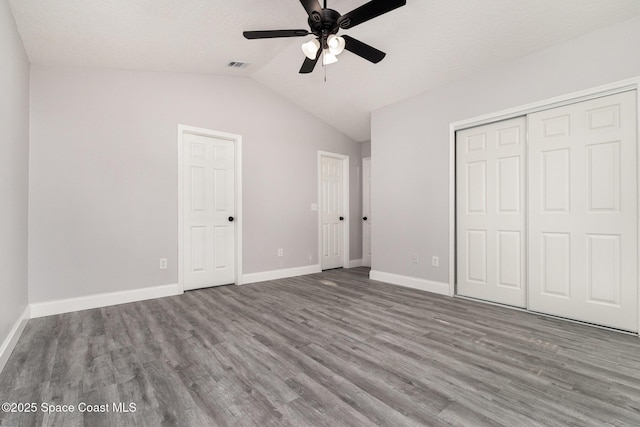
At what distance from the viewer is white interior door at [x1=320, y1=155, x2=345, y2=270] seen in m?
5.35

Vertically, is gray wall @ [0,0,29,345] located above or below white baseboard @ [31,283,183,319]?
above

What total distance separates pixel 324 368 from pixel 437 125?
10.5 feet

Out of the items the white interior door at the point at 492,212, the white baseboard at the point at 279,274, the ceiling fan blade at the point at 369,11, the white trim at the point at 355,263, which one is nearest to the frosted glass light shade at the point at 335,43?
the ceiling fan blade at the point at 369,11

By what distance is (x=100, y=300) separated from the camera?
323cm

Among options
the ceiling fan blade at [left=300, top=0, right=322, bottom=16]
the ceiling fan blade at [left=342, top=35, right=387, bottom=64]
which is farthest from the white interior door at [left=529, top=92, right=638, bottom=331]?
the ceiling fan blade at [left=300, top=0, right=322, bottom=16]

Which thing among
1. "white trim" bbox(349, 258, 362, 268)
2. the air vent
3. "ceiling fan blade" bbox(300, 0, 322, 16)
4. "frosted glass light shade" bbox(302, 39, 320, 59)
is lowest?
"white trim" bbox(349, 258, 362, 268)

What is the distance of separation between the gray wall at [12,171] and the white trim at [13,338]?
0.05m

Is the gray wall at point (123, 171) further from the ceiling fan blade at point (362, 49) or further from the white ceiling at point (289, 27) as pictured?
the ceiling fan blade at point (362, 49)

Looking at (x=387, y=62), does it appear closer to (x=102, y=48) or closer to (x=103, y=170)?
(x=102, y=48)

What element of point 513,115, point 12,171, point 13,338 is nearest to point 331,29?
point 513,115

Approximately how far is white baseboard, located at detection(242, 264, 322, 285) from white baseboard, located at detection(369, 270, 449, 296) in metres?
1.07

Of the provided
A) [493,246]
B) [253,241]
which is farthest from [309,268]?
[493,246]

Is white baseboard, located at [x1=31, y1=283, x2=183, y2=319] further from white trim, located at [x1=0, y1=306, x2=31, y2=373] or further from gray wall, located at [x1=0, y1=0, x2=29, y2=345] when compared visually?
gray wall, located at [x1=0, y1=0, x2=29, y2=345]

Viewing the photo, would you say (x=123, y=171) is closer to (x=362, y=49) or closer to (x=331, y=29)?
(x=331, y=29)
